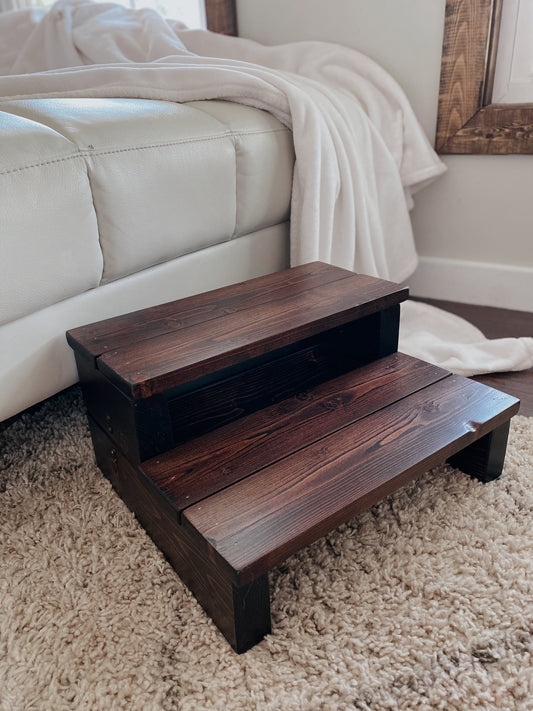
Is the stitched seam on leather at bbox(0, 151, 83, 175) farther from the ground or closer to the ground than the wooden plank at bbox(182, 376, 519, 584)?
farther from the ground

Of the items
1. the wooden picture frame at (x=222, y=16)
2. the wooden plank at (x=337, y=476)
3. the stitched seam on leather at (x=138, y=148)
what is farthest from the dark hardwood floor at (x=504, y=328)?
the wooden picture frame at (x=222, y=16)

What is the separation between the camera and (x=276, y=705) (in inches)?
25.3

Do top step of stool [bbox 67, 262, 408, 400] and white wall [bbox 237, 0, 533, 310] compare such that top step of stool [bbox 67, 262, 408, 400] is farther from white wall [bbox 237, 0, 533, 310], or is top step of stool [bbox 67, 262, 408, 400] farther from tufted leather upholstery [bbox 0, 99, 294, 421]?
white wall [bbox 237, 0, 533, 310]

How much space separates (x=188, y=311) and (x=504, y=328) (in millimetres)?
1029

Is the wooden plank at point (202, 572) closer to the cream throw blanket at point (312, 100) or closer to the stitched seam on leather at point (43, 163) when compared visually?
the stitched seam on leather at point (43, 163)

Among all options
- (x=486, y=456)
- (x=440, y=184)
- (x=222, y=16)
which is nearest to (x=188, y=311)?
(x=486, y=456)

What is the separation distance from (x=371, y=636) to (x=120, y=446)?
0.44 metres

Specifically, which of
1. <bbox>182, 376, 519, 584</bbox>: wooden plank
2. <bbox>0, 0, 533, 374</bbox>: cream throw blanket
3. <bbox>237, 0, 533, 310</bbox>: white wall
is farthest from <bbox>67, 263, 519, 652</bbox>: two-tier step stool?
<bbox>237, 0, 533, 310</bbox>: white wall

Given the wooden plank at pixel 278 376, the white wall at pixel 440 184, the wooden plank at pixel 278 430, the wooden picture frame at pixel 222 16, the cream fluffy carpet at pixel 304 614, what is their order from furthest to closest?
1. the wooden picture frame at pixel 222 16
2. the white wall at pixel 440 184
3. the wooden plank at pixel 278 376
4. the wooden plank at pixel 278 430
5. the cream fluffy carpet at pixel 304 614

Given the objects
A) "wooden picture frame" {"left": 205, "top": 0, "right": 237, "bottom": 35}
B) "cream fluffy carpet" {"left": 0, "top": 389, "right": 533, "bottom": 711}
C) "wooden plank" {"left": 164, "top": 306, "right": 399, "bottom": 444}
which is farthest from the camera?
"wooden picture frame" {"left": 205, "top": 0, "right": 237, "bottom": 35}

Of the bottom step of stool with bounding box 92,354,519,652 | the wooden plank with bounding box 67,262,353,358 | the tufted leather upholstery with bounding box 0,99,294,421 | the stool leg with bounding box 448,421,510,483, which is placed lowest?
the stool leg with bounding box 448,421,510,483

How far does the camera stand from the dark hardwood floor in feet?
4.18

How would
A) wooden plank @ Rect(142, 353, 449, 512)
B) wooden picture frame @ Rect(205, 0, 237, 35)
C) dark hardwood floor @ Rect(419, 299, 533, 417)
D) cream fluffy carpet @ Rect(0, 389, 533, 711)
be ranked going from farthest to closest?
wooden picture frame @ Rect(205, 0, 237, 35)
dark hardwood floor @ Rect(419, 299, 533, 417)
wooden plank @ Rect(142, 353, 449, 512)
cream fluffy carpet @ Rect(0, 389, 533, 711)

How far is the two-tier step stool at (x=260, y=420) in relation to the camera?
2.29 ft
